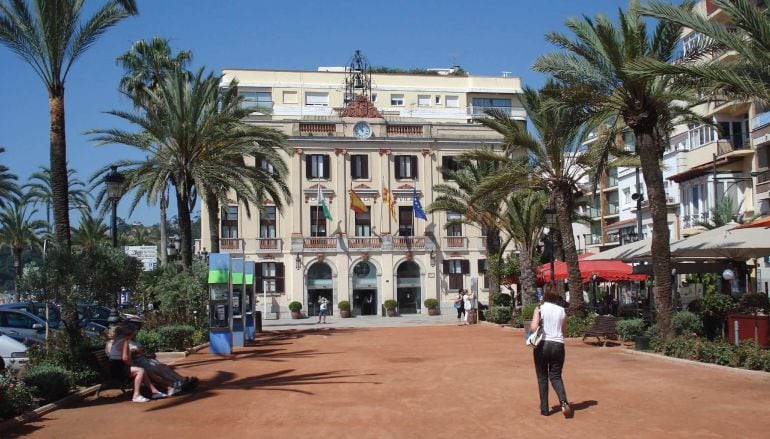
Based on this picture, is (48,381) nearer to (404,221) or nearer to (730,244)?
Result: (730,244)

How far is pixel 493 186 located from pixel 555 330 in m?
17.1

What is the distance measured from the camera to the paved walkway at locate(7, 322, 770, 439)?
31.9 feet

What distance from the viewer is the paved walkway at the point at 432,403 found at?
9.72 metres

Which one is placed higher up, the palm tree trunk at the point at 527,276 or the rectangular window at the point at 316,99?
the rectangular window at the point at 316,99

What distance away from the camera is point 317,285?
180 ft

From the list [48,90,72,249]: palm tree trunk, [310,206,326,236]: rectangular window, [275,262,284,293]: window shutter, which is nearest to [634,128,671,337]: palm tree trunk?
[48,90,72,249]: palm tree trunk

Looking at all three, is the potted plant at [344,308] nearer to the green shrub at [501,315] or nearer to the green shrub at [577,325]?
the green shrub at [501,315]

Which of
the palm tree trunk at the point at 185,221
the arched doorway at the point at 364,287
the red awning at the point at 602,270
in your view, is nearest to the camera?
the palm tree trunk at the point at 185,221

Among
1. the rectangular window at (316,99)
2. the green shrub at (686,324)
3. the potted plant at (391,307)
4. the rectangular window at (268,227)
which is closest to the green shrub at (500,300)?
the potted plant at (391,307)

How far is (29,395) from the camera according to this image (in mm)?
11047

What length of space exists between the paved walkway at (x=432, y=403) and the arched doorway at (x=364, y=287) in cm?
3665

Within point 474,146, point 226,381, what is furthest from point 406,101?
point 226,381

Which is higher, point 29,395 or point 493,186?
point 493,186

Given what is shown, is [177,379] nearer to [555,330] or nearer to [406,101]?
[555,330]
